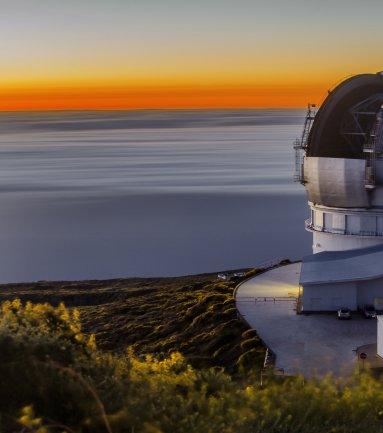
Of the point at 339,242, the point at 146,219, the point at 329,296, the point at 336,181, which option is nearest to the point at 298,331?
the point at 329,296

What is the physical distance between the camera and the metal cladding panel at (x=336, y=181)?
32406 millimetres

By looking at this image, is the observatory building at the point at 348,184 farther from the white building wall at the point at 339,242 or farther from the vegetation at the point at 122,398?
the vegetation at the point at 122,398

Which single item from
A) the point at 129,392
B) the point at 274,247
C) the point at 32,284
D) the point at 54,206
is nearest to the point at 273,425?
the point at 129,392

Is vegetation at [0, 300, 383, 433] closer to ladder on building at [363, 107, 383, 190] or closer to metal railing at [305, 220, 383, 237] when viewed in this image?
ladder on building at [363, 107, 383, 190]

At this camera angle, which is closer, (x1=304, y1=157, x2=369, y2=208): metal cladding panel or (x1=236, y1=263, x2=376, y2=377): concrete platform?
(x1=236, y1=263, x2=376, y2=377): concrete platform

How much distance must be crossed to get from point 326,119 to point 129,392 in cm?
2446

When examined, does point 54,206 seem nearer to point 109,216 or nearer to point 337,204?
point 109,216

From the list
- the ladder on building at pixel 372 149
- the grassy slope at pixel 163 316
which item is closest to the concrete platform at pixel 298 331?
the grassy slope at pixel 163 316

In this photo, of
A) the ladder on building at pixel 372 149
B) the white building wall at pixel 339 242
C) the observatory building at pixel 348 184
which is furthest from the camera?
the white building wall at pixel 339 242

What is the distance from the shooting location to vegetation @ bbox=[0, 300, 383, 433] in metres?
10.3

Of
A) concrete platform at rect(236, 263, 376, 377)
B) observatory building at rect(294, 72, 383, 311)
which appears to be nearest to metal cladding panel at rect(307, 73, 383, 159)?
observatory building at rect(294, 72, 383, 311)

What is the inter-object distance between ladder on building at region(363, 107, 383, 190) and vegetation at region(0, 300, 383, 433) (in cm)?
1973

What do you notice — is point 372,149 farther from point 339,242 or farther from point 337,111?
point 339,242

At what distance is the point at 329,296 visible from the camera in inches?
1164
